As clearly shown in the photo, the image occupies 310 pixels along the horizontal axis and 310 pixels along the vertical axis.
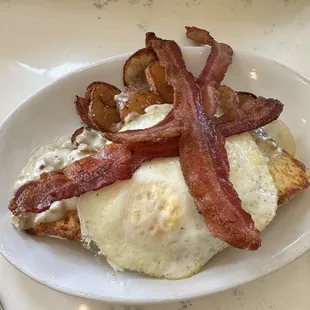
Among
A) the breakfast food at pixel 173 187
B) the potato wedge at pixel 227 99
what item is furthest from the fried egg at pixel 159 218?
the potato wedge at pixel 227 99

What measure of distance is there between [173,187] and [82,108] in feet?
1.74

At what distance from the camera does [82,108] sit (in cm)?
163

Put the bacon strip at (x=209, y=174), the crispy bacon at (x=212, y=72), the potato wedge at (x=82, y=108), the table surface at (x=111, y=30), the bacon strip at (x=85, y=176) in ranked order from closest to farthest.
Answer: the bacon strip at (x=209, y=174) → the bacon strip at (x=85, y=176) → the crispy bacon at (x=212, y=72) → the potato wedge at (x=82, y=108) → the table surface at (x=111, y=30)

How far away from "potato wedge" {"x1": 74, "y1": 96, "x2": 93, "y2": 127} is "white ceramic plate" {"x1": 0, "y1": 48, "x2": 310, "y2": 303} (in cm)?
5

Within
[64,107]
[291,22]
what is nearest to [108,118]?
[64,107]

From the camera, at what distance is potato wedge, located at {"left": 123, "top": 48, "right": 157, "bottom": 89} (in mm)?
1657

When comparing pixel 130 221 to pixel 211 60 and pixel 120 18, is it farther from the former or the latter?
pixel 120 18

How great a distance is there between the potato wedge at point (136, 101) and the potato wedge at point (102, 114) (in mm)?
40

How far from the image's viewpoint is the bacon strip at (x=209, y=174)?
1.16m

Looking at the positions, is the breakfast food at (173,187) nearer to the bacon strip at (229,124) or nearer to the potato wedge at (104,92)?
the bacon strip at (229,124)

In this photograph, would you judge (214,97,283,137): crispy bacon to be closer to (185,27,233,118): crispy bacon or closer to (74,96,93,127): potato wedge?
(185,27,233,118): crispy bacon

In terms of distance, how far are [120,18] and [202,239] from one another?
1213mm

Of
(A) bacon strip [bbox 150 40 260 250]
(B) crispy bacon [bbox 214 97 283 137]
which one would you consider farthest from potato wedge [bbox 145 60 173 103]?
(B) crispy bacon [bbox 214 97 283 137]

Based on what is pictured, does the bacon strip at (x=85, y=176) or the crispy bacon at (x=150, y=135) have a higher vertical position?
the crispy bacon at (x=150, y=135)
